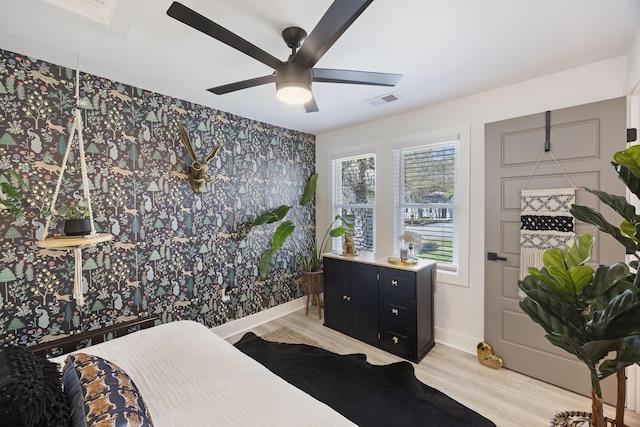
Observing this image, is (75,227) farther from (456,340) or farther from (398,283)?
(456,340)

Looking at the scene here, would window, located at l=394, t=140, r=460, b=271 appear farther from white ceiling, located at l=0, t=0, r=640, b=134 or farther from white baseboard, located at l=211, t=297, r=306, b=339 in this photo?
white baseboard, located at l=211, t=297, r=306, b=339

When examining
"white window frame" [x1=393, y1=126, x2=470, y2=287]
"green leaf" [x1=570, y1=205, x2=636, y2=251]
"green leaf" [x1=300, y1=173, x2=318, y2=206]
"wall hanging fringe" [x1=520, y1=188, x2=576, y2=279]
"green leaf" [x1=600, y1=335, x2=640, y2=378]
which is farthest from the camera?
"green leaf" [x1=300, y1=173, x2=318, y2=206]

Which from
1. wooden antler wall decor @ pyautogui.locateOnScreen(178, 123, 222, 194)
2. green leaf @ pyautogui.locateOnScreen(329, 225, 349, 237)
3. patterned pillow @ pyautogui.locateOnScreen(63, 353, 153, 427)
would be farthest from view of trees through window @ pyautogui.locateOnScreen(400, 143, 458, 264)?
patterned pillow @ pyautogui.locateOnScreen(63, 353, 153, 427)

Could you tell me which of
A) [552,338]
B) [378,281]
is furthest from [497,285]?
[552,338]

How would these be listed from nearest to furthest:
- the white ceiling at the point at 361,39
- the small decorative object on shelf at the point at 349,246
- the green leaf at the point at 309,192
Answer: the white ceiling at the point at 361,39 < the small decorative object on shelf at the point at 349,246 < the green leaf at the point at 309,192

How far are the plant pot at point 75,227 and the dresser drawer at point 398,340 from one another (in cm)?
271

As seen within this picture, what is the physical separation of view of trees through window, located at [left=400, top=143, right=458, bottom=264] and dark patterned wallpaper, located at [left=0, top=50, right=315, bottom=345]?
1709 mm

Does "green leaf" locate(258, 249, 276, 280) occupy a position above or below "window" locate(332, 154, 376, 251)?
below

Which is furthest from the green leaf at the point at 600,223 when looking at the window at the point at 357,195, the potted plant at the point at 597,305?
the window at the point at 357,195

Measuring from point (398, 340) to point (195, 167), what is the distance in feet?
8.98

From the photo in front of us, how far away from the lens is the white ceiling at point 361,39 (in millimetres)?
1517

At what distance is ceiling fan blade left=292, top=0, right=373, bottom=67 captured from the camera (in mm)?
1068

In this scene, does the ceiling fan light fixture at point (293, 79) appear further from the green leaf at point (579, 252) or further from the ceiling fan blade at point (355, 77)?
the green leaf at point (579, 252)

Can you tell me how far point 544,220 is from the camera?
2275mm
